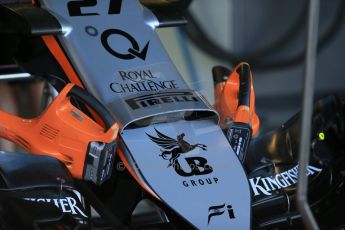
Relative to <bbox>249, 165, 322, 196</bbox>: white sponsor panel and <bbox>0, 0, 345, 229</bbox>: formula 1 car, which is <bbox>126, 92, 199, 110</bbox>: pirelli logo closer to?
<bbox>0, 0, 345, 229</bbox>: formula 1 car

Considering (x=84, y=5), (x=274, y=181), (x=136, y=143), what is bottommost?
(x=274, y=181)

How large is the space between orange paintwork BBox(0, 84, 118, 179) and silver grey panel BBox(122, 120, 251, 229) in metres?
0.07

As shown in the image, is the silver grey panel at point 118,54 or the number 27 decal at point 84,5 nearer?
the silver grey panel at point 118,54

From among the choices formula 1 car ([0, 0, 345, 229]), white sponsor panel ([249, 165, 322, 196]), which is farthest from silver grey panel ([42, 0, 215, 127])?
white sponsor panel ([249, 165, 322, 196])

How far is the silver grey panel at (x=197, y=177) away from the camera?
1.37 meters

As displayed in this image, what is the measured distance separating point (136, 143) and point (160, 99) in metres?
0.13

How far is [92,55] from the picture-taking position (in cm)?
164

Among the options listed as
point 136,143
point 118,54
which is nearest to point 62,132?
point 136,143

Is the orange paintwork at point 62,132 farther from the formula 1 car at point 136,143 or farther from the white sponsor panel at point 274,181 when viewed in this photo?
the white sponsor panel at point 274,181

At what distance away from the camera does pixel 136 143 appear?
1483mm

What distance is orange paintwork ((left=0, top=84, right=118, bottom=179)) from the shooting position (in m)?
1.46

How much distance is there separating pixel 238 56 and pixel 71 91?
3.57 ft

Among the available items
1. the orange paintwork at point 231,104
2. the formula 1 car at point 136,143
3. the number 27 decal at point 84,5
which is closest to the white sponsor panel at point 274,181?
the formula 1 car at point 136,143

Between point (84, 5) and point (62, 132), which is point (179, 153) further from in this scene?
point (84, 5)
